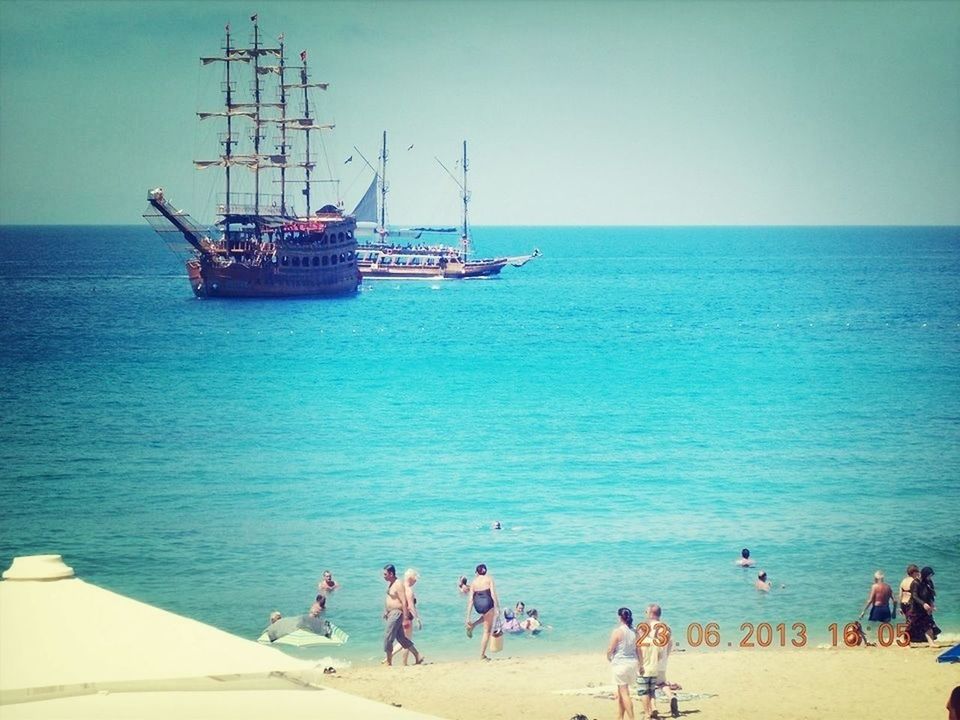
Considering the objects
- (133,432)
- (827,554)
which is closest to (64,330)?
(133,432)

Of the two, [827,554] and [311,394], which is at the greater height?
[311,394]

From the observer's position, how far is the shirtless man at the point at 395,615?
33.0ft

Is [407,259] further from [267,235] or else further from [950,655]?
[950,655]

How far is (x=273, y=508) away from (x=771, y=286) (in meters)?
41.9

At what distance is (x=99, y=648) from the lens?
Result: 204 inches

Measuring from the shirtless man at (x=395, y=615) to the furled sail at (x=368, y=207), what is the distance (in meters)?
45.8

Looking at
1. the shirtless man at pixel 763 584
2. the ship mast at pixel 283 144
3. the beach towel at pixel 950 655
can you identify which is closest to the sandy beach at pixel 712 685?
the beach towel at pixel 950 655

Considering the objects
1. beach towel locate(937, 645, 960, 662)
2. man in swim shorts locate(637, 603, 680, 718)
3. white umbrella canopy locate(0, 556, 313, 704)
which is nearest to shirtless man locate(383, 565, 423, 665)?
man in swim shorts locate(637, 603, 680, 718)

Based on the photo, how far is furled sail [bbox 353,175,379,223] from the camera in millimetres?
56500

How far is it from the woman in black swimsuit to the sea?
0.94ft

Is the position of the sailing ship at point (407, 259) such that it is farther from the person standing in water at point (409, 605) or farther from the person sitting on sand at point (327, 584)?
the person standing in water at point (409, 605)

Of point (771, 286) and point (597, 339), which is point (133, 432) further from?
point (771, 286)

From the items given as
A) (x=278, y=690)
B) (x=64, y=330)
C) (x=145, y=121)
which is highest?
(x=145, y=121)

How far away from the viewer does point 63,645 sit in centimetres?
519
